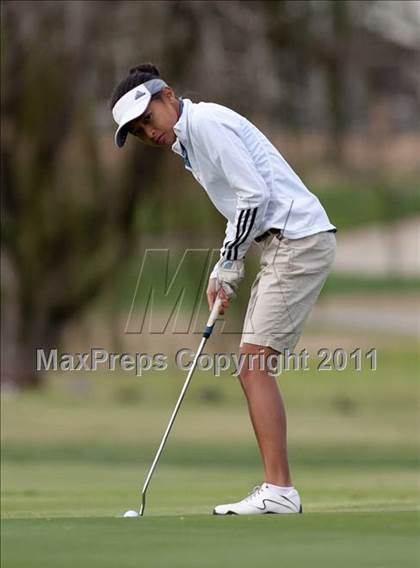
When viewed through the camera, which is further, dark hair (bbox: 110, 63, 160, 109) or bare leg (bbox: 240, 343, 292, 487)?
dark hair (bbox: 110, 63, 160, 109)

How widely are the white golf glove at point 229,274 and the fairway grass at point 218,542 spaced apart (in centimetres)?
109

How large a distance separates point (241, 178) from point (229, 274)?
20.4 inches

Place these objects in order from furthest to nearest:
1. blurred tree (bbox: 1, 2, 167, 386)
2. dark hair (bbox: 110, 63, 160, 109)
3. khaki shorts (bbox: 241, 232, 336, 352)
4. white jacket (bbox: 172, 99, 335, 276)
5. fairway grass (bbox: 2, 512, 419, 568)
→ blurred tree (bbox: 1, 2, 167, 386) → dark hair (bbox: 110, 63, 160, 109) → khaki shorts (bbox: 241, 232, 336, 352) → white jacket (bbox: 172, 99, 335, 276) → fairway grass (bbox: 2, 512, 419, 568)

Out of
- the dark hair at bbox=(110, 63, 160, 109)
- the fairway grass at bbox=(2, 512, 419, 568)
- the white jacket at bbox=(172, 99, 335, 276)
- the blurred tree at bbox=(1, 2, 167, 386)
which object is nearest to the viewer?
the fairway grass at bbox=(2, 512, 419, 568)

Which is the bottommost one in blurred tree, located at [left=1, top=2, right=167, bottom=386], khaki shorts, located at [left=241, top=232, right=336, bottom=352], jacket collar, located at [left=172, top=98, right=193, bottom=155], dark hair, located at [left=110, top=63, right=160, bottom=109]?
khaki shorts, located at [left=241, top=232, right=336, bottom=352]

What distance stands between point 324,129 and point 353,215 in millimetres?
35253

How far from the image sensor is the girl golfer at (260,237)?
7551mm

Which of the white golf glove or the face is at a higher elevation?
the face

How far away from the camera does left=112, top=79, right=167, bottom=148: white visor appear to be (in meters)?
7.73

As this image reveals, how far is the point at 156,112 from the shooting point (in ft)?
25.4
